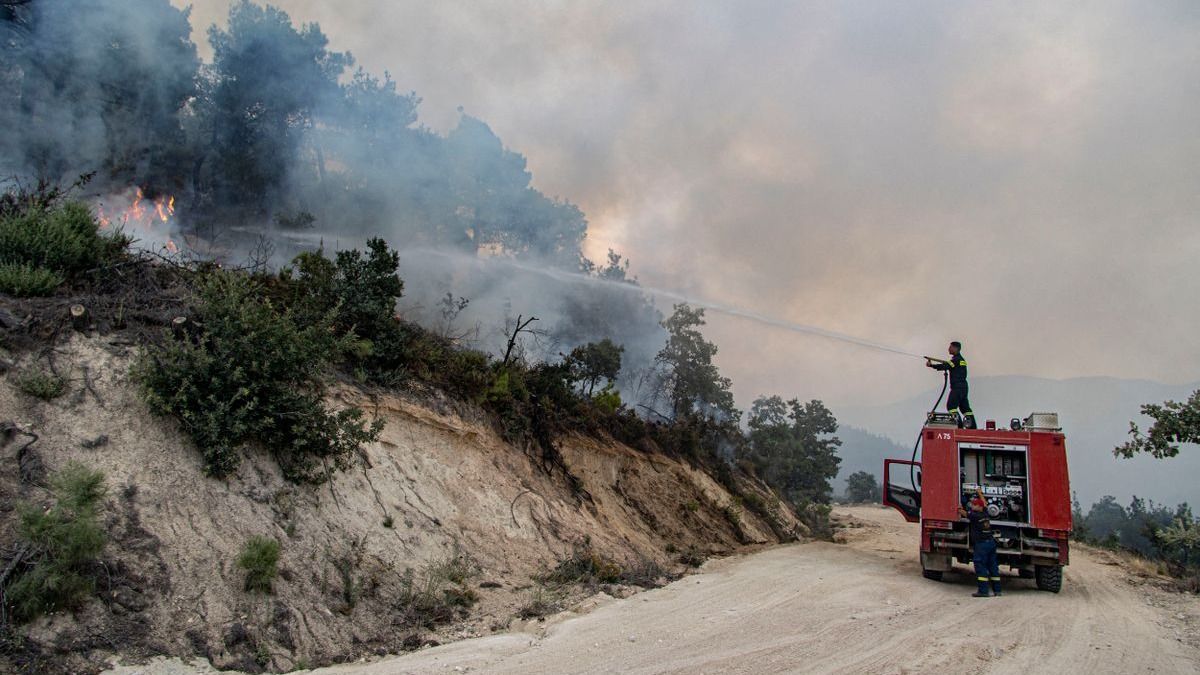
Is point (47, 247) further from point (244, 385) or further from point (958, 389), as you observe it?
point (958, 389)

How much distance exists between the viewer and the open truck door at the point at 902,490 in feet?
46.6

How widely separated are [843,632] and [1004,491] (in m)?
5.96

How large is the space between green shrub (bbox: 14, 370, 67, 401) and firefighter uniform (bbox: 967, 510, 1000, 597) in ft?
44.1

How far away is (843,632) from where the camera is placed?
8672 millimetres

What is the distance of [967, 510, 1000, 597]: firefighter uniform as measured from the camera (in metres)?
11.7

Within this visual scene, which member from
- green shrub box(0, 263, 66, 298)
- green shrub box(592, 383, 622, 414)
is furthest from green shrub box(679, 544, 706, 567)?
green shrub box(0, 263, 66, 298)

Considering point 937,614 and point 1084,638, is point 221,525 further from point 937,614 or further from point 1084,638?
point 1084,638

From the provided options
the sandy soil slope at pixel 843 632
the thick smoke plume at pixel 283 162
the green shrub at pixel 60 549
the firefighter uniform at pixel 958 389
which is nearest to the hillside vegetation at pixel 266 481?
the green shrub at pixel 60 549

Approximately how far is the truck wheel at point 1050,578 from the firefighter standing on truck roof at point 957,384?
109 inches

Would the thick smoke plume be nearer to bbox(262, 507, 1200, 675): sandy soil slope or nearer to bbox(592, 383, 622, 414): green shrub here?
bbox(592, 383, 622, 414): green shrub

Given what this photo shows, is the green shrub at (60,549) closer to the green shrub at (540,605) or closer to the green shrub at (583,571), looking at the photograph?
the green shrub at (540,605)

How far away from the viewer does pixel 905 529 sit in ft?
91.3

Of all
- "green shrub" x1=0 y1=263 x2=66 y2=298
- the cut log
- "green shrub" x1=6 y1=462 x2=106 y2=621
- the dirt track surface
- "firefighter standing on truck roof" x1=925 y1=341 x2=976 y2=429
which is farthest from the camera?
"firefighter standing on truck roof" x1=925 y1=341 x2=976 y2=429

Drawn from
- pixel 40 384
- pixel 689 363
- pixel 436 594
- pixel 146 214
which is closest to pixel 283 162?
pixel 146 214
